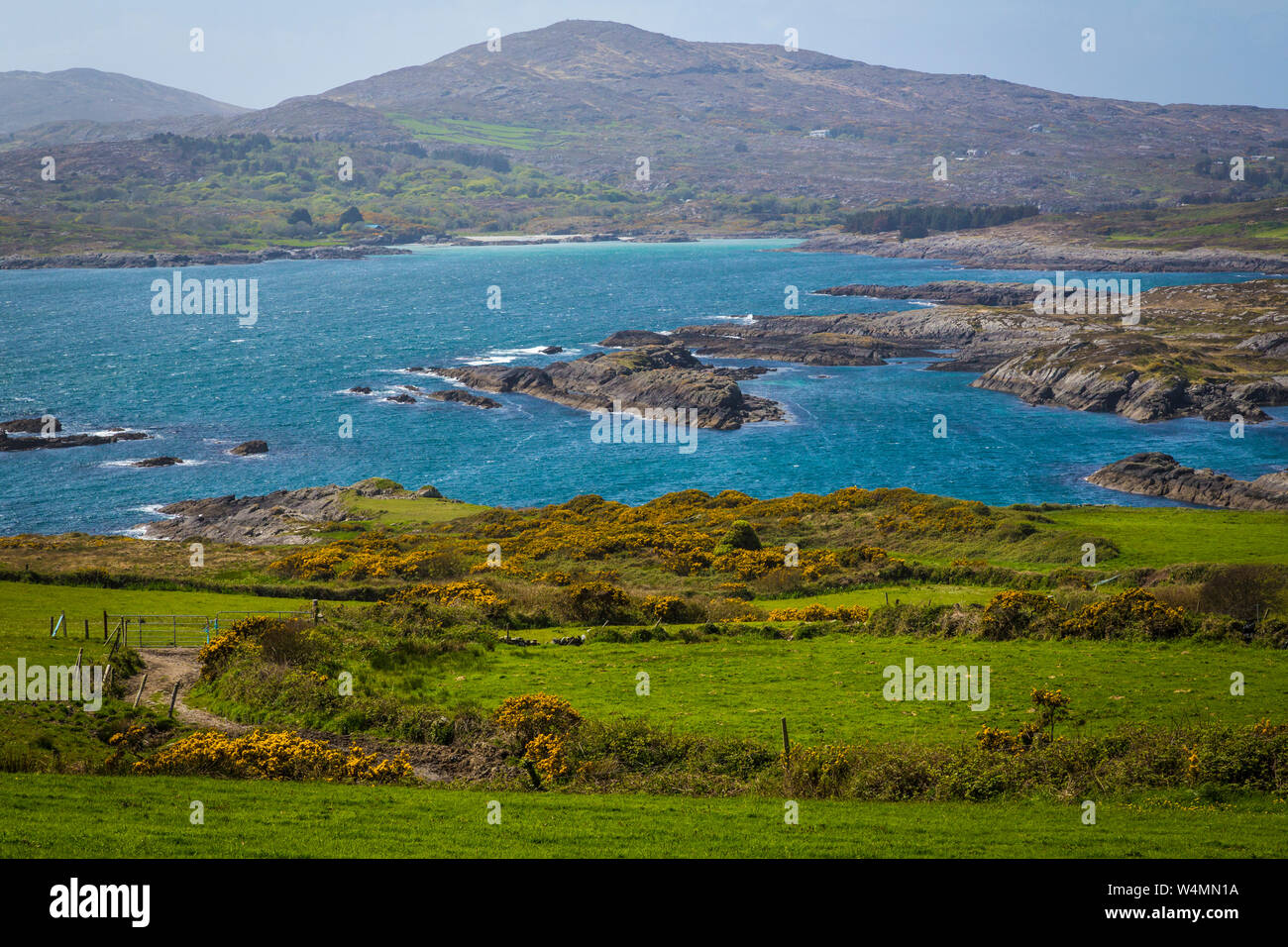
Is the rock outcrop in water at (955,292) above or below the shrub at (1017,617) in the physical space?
above

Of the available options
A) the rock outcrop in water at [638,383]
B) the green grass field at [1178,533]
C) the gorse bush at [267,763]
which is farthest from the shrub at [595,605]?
the rock outcrop in water at [638,383]

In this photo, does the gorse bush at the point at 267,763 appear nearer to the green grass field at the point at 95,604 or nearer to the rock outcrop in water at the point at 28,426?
the green grass field at the point at 95,604

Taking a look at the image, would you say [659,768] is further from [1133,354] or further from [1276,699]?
[1133,354]

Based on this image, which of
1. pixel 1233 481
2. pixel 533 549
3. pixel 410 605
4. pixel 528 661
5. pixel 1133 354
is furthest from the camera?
pixel 1133 354

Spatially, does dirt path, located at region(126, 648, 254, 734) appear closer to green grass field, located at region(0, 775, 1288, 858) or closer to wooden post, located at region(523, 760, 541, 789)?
green grass field, located at region(0, 775, 1288, 858)

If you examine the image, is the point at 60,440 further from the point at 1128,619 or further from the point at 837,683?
the point at 1128,619

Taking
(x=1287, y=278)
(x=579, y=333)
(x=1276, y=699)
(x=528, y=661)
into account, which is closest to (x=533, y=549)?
(x=528, y=661)

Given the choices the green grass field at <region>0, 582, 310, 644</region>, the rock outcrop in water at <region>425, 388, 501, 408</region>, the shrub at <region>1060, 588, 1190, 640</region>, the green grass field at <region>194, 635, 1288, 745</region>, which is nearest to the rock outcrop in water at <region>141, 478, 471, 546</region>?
the green grass field at <region>0, 582, 310, 644</region>
